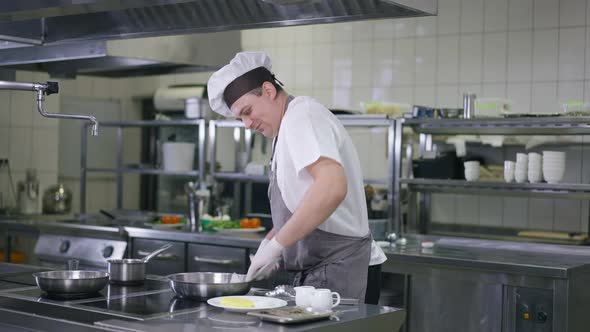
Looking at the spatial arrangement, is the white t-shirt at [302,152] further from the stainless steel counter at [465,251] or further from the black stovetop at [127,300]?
the stainless steel counter at [465,251]

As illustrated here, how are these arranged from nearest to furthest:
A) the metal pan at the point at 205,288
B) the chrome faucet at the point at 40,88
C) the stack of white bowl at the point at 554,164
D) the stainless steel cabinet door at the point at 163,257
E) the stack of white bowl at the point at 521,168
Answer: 1. the metal pan at the point at 205,288
2. the chrome faucet at the point at 40,88
3. the stack of white bowl at the point at 554,164
4. the stack of white bowl at the point at 521,168
5. the stainless steel cabinet door at the point at 163,257

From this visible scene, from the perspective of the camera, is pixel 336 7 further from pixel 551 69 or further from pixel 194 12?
pixel 551 69

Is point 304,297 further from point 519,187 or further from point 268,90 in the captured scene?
point 519,187

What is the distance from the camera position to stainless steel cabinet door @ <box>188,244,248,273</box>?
16.1ft

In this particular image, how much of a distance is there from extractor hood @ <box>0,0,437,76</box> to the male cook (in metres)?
0.20

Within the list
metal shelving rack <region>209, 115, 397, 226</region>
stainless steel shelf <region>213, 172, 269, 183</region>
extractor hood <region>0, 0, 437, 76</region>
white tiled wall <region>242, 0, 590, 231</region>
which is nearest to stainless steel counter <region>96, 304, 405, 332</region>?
extractor hood <region>0, 0, 437, 76</region>

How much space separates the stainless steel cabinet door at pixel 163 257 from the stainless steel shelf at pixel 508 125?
1.66 meters

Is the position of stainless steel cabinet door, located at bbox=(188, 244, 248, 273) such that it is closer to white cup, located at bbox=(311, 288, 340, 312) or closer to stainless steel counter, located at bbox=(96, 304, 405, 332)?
→ stainless steel counter, located at bbox=(96, 304, 405, 332)

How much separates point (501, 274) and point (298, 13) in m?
1.84

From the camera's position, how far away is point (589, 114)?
4.48 meters

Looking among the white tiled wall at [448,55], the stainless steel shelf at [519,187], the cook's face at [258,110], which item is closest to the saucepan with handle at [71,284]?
the cook's face at [258,110]

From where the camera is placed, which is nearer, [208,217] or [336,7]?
[336,7]

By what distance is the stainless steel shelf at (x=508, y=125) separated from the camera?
4.44 meters

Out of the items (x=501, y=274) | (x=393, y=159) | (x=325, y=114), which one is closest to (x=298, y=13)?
(x=325, y=114)
